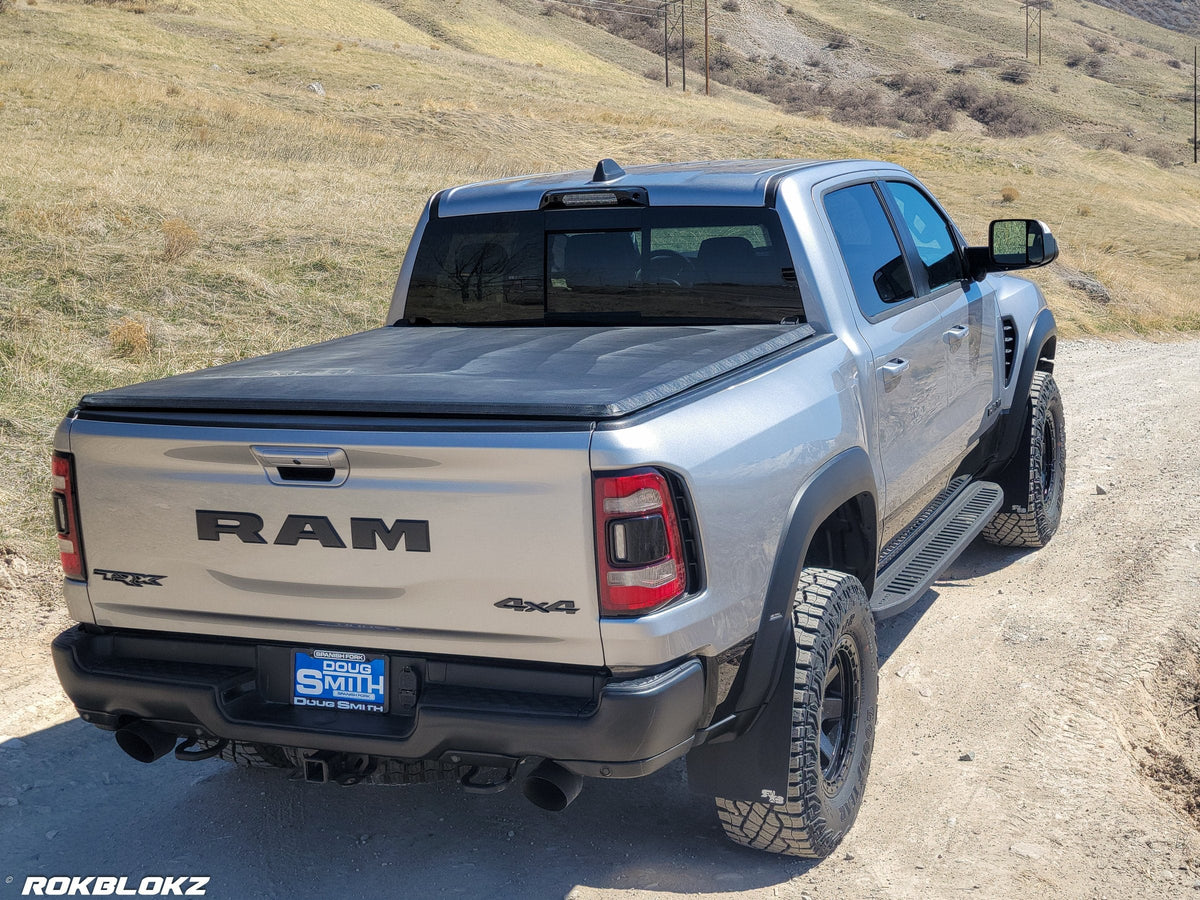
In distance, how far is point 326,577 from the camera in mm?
2773

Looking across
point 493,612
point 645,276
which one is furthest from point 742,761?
point 645,276

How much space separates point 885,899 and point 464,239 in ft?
9.10

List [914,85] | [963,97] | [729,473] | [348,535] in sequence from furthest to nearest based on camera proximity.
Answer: [914,85] < [963,97] < [729,473] < [348,535]

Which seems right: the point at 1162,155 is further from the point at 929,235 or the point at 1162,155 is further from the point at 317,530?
the point at 317,530

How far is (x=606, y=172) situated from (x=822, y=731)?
2.19 metres

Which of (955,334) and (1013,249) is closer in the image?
(955,334)

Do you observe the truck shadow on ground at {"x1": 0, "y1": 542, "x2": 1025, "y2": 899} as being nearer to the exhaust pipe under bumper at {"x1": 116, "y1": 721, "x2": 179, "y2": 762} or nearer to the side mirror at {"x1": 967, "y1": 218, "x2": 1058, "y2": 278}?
the exhaust pipe under bumper at {"x1": 116, "y1": 721, "x2": 179, "y2": 762}

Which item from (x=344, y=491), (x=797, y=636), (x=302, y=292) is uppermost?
Answer: (x=344, y=491)

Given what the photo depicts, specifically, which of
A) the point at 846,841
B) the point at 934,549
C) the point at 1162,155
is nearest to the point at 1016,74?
the point at 1162,155

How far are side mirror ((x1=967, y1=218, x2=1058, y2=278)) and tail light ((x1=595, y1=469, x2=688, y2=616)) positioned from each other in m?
2.98

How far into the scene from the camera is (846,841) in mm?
3488

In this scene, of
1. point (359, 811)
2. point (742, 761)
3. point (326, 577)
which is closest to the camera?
point (326, 577)

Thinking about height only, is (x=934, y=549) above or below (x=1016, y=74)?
above

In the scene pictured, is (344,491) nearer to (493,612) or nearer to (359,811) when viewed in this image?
(493,612)
